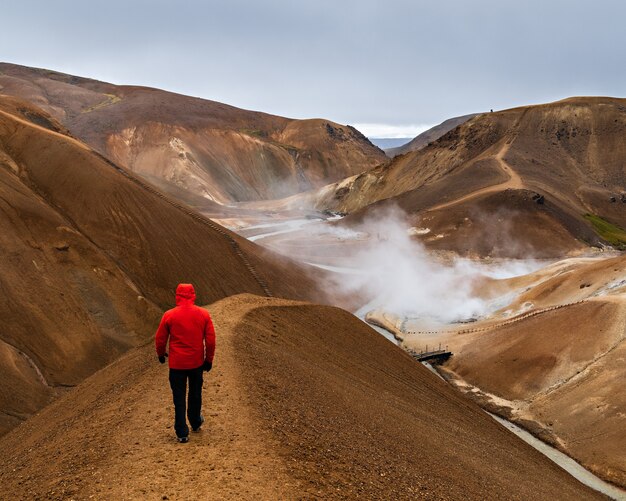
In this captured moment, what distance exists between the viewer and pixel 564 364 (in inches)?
1270

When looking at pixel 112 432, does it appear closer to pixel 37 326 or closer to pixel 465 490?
pixel 465 490

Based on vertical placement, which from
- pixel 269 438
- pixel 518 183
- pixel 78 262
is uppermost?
pixel 518 183

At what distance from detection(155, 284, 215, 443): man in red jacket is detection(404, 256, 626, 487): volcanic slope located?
857 inches

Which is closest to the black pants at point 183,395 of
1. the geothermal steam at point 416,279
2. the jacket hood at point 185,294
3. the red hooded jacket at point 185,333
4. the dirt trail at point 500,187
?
the red hooded jacket at point 185,333

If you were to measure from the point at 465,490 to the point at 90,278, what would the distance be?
2260 centimetres

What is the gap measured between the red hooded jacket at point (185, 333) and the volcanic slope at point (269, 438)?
1.24 metres

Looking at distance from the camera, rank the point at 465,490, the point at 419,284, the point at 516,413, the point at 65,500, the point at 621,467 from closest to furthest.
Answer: the point at 65,500
the point at 465,490
the point at 621,467
the point at 516,413
the point at 419,284

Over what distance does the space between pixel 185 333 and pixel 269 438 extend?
7.02ft

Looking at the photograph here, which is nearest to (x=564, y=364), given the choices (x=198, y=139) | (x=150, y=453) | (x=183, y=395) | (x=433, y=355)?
(x=433, y=355)

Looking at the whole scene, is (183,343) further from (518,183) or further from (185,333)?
(518,183)

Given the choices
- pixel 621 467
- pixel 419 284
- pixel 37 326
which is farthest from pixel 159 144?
pixel 621 467

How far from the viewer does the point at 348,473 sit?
880 centimetres

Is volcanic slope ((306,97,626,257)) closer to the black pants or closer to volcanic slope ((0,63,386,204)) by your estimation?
volcanic slope ((0,63,386,204))

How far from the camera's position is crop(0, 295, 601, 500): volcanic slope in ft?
24.7
